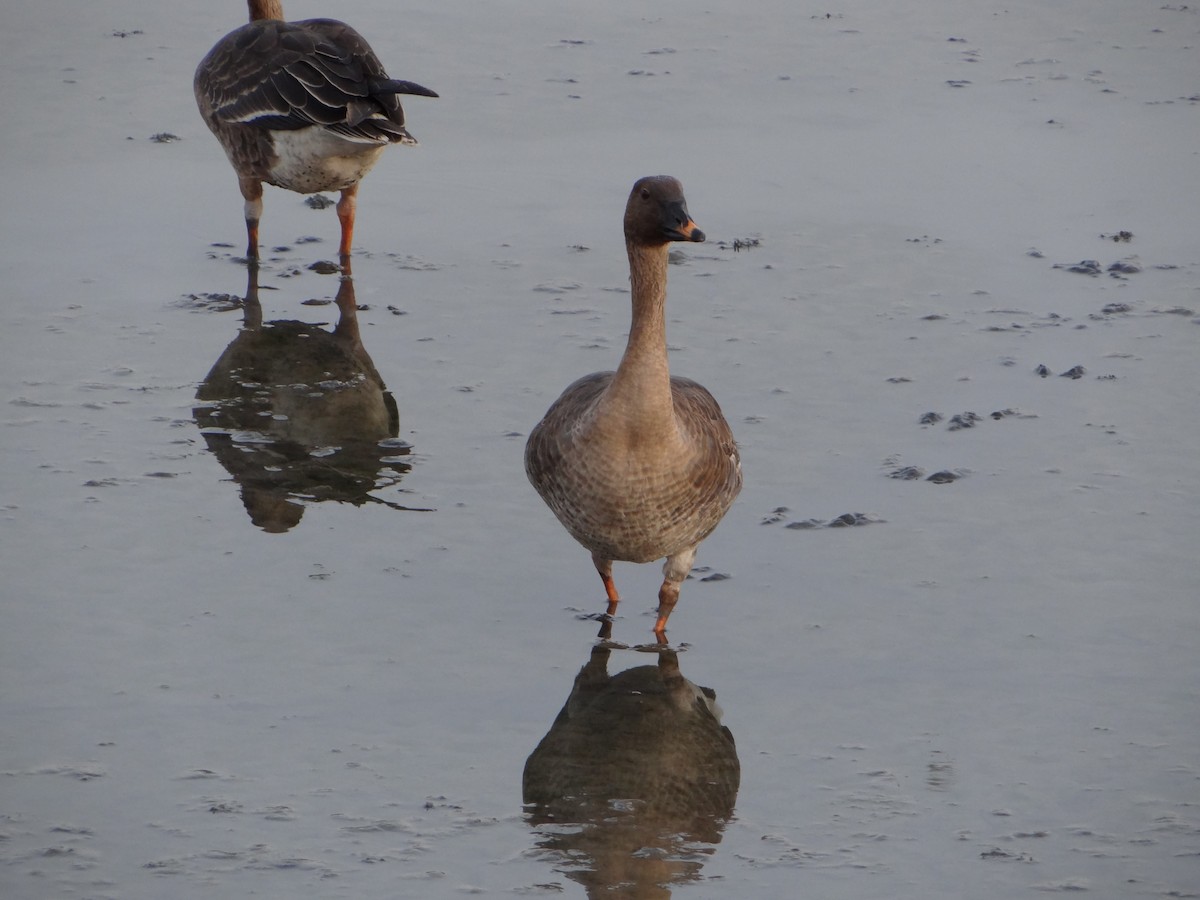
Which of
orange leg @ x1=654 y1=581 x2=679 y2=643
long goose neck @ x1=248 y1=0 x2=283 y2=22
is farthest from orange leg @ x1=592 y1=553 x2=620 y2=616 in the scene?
long goose neck @ x1=248 y1=0 x2=283 y2=22

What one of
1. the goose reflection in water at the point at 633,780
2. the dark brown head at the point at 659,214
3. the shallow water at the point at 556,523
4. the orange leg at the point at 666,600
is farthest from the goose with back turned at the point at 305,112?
the goose reflection in water at the point at 633,780

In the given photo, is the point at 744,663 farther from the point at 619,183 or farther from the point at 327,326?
the point at 619,183

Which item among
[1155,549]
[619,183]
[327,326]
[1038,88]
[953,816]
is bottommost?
[953,816]

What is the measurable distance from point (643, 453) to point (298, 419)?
Answer: 259cm

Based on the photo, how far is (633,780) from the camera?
5.16 m

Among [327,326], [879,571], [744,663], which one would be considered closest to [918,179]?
[327,326]

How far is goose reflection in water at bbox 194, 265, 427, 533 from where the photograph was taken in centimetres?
707

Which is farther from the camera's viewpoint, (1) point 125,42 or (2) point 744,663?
(1) point 125,42

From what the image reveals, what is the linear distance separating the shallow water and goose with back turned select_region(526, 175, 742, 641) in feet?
1.31

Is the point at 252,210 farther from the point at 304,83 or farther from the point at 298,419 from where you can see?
the point at 298,419

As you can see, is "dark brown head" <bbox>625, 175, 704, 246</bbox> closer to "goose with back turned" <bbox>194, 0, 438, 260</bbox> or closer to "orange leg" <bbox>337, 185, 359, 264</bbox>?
"goose with back turned" <bbox>194, 0, 438, 260</bbox>

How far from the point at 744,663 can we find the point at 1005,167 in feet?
22.2

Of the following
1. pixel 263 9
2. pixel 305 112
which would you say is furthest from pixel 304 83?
pixel 263 9

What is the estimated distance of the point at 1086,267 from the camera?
9672 mm
